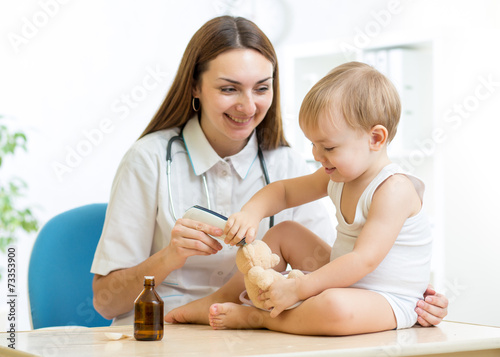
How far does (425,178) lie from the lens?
109 inches

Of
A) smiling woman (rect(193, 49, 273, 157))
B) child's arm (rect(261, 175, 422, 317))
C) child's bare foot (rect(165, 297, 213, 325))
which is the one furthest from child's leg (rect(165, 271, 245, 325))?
smiling woman (rect(193, 49, 273, 157))

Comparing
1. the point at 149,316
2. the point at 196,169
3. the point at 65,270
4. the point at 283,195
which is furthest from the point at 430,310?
the point at 65,270

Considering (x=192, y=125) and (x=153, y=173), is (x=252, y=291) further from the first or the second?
(x=192, y=125)

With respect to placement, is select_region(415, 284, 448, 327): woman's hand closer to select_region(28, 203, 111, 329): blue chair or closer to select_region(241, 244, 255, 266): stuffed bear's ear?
select_region(241, 244, 255, 266): stuffed bear's ear

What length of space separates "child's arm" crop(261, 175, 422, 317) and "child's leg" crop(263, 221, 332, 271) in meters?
0.22

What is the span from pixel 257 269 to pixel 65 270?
0.84 metres

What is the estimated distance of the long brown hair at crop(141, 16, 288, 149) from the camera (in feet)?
5.00

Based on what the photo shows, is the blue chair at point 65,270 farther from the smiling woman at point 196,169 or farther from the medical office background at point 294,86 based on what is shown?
the medical office background at point 294,86

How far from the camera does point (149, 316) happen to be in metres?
0.98

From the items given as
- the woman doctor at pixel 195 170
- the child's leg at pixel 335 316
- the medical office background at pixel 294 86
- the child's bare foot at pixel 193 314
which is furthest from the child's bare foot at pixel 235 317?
the medical office background at pixel 294 86

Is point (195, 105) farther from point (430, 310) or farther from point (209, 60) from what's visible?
→ point (430, 310)

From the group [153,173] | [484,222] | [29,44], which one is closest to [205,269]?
[153,173]

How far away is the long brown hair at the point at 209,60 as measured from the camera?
152 cm

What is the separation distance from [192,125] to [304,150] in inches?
59.8
